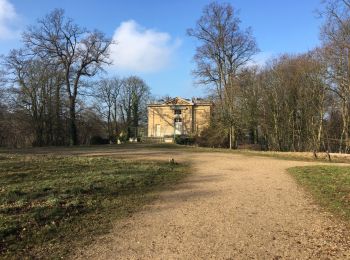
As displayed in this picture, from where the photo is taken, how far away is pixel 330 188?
11406 mm

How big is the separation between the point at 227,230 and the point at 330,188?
232 inches

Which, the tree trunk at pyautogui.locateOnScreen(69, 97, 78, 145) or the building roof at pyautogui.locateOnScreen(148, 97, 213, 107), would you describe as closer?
the tree trunk at pyautogui.locateOnScreen(69, 97, 78, 145)

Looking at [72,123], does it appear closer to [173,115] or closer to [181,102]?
[173,115]

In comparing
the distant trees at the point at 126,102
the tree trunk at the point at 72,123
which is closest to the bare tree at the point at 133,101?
the distant trees at the point at 126,102

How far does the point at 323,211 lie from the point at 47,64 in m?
38.2

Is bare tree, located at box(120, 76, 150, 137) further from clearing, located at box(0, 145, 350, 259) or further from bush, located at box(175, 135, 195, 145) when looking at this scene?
clearing, located at box(0, 145, 350, 259)

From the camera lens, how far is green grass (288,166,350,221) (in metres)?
8.71

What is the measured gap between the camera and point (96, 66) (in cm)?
4278

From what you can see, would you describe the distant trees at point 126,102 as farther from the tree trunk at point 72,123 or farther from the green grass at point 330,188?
the green grass at point 330,188

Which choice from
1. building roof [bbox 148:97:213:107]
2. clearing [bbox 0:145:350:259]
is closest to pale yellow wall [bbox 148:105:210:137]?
building roof [bbox 148:97:213:107]

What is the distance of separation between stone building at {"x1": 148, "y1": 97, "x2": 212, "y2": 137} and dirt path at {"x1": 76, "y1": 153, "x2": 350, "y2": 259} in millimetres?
50621

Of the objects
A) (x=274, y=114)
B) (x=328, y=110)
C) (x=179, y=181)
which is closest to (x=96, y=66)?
(x=274, y=114)

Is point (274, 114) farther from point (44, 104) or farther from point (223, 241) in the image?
point (223, 241)

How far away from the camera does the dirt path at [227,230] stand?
551 cm
